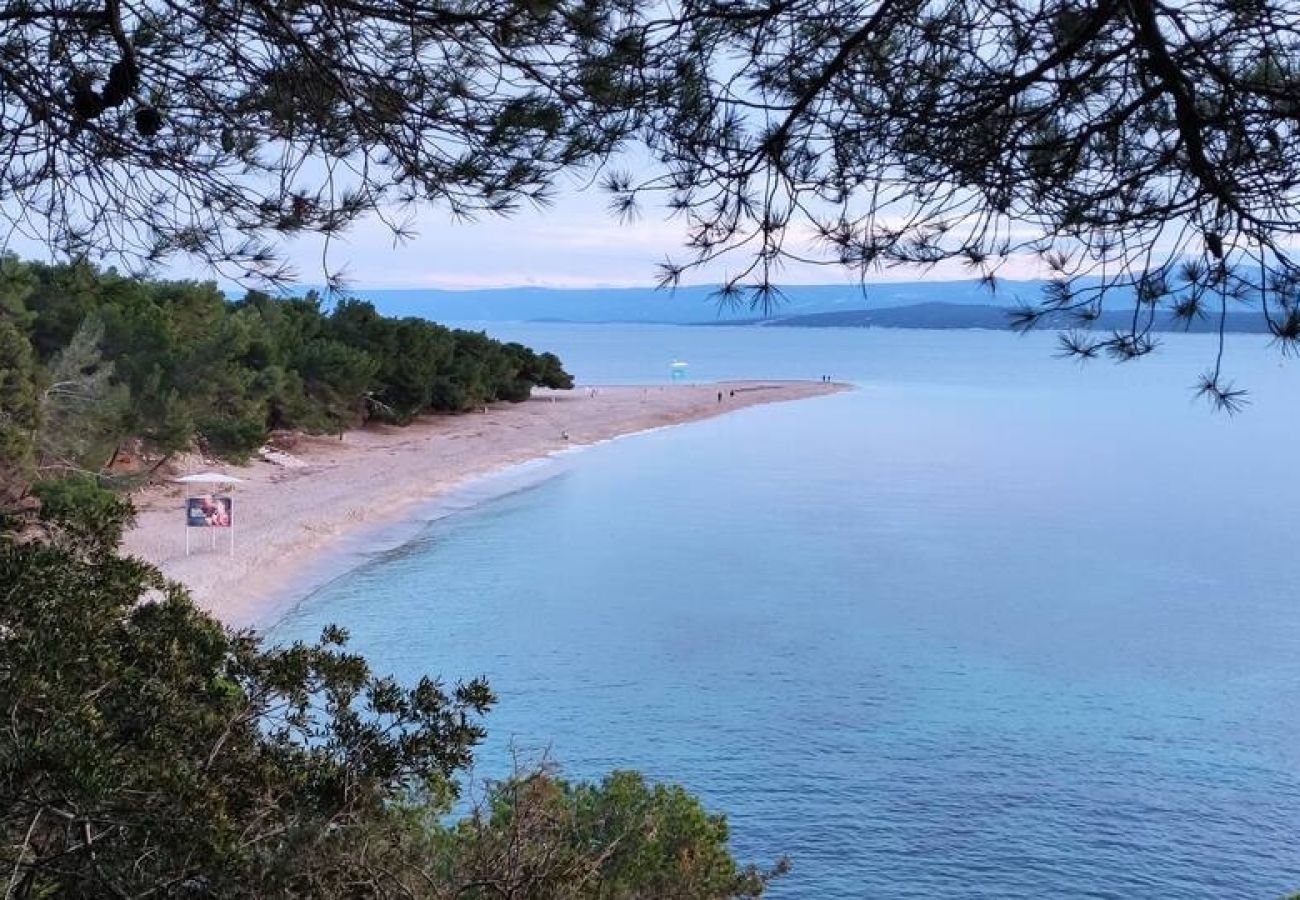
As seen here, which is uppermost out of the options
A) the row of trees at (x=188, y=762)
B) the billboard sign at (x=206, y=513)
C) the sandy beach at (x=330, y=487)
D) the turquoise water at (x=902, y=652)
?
the row of trees at (x=188, y=762)

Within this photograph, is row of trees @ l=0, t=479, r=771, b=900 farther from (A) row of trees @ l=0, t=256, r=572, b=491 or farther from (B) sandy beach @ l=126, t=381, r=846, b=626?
(B) sandy beach @ l=126, t=381, r=846, b=626

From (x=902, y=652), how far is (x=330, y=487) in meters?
13.9

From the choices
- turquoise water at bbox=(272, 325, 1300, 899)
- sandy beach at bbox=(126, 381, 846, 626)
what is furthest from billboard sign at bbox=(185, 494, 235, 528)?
turquoise water at bbox=(272, 325, 1300, 899)

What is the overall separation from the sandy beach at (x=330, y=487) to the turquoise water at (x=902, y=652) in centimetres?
119

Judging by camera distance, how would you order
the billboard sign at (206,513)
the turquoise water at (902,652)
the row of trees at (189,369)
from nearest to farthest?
the turquoise water at (902,652)
the row of trees at (189,369)
the billboard sign at (206,513)

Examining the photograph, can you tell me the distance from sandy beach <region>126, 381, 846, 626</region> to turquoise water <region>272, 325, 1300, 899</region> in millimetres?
1192

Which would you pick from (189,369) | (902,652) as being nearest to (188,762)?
(902,652)

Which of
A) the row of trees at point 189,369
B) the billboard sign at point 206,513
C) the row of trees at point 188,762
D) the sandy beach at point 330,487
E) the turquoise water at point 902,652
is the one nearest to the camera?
the row of trees at point 188,762

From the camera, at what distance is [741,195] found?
4121 mm

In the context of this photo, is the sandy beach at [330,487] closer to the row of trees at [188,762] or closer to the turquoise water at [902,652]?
the turquoise water at [902,652]

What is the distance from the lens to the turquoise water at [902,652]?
13.1m

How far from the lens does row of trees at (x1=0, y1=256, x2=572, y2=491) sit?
66.3 ft

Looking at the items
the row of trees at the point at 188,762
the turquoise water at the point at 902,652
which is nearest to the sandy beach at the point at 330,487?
the turquoise water at the point at 902,652

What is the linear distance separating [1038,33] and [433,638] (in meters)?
16.6
